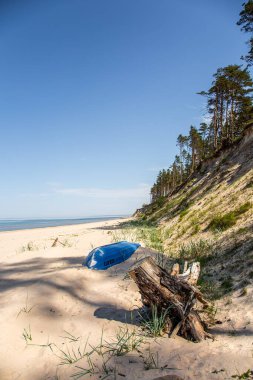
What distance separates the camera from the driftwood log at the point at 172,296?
3912mm

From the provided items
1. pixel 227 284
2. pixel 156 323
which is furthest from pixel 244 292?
pixel 156 323

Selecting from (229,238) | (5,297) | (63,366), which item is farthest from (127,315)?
(229,238)

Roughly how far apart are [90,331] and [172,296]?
1472 mm

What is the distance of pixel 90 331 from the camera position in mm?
4277

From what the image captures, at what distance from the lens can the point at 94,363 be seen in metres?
3.46

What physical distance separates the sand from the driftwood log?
0.70 feet

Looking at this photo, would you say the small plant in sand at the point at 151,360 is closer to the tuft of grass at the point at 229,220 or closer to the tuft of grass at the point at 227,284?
the tuft of grass at the point at 227,284

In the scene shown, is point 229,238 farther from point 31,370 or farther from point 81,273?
point 31,370

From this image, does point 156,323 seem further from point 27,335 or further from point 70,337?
point 27,335

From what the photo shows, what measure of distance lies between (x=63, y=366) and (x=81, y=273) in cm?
311

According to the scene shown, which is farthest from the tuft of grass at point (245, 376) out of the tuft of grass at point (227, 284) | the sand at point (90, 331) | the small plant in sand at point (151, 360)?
the tuft of grass at point (227, 284)

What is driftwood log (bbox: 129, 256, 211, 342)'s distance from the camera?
3912mm

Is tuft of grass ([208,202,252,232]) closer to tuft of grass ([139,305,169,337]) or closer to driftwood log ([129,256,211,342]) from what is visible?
driftwood log ([129,256,211,342])

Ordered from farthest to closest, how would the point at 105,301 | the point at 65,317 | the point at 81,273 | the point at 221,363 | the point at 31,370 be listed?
the point at 81,273 < the point at 105,301 < the point at 65,317 < the point at 31,370 < the point at 221,363
